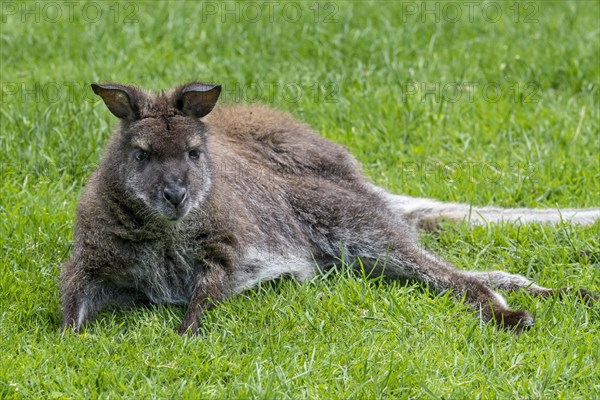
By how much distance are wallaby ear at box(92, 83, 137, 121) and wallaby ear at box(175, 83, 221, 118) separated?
0.26 meters

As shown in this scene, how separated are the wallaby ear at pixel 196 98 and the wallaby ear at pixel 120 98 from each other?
26 cm

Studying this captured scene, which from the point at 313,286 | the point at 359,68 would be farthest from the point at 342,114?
the point at 313,286

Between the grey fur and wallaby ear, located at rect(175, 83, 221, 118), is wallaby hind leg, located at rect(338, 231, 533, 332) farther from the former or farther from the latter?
wallaby ear, located at rect(175, 83, 221, 118)

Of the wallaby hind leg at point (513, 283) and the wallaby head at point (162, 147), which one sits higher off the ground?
the wallaby head at point (162, 147)

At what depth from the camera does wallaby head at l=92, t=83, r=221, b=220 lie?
18.1ft

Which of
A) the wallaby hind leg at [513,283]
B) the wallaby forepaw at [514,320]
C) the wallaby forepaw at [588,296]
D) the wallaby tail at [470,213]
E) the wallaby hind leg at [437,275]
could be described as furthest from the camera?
the wallaby tail at [470,213]

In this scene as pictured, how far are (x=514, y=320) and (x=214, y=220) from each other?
1850 millimetres

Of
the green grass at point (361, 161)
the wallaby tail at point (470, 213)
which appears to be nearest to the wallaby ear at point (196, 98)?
the green grass at point (361, 161)

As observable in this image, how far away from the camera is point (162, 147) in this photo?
18.2 feet

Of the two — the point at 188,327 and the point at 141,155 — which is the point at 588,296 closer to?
the point at 188,327

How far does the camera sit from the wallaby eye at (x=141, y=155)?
5617 mm

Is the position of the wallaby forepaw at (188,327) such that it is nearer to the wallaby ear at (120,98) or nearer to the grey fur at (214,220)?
the grey fur at (214,220)

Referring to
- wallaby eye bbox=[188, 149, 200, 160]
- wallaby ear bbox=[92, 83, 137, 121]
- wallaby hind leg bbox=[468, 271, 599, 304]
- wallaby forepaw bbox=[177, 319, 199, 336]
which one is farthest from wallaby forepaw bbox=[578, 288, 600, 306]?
wallaby ear bbox=[92, 83, 137, 121]

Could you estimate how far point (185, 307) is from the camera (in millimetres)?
5953
